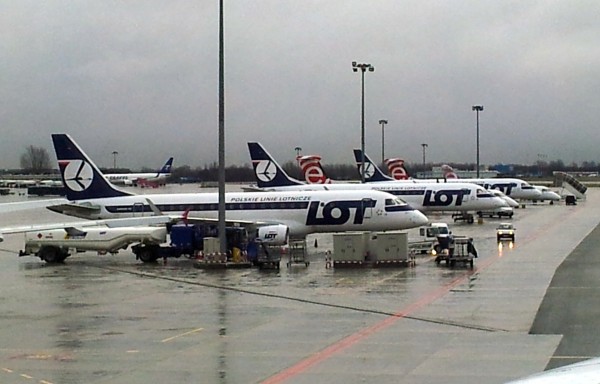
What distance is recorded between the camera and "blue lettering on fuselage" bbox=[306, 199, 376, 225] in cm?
4781

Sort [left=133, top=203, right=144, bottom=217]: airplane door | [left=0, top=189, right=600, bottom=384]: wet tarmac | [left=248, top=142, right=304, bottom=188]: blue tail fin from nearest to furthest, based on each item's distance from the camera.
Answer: [left=0, top=189, right=600, bottom=384]: wet tarmac < [left=133, top=203, right=144, bottom=217]: airplane door < [left=248, top=142, right=304, bottom=188]: blue tail fin

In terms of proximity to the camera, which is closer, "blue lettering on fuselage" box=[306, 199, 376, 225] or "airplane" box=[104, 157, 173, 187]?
"blue lettering on fuselage" box=[306, 199, 376, 225]

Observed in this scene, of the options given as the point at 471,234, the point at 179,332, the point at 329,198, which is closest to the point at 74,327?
the point at 179,332

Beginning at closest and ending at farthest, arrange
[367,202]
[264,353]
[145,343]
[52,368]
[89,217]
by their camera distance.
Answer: [52,368]
[264,353]
[145,343]
[367,202]
[89,217]

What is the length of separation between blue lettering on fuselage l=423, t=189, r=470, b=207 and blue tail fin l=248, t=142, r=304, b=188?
15585 mm

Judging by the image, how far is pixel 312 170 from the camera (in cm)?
9962

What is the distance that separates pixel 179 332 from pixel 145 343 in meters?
1.70

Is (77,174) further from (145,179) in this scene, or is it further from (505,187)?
(145,179)

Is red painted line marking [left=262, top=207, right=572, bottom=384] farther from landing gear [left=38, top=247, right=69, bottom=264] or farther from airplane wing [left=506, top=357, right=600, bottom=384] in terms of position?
landing gear [left=38, top=247, right=69, bottom=264]

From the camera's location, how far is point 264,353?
63.3 ft

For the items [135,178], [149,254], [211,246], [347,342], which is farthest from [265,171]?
[135,178]

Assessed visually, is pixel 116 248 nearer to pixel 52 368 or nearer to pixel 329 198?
pixel 329 198

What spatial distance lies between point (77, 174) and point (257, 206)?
11.0 metres

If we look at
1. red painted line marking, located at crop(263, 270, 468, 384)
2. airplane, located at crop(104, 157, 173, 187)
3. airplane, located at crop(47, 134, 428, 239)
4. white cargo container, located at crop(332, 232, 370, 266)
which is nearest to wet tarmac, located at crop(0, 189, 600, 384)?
red painted line marking, located at crop(263, 270, 468, 384)
